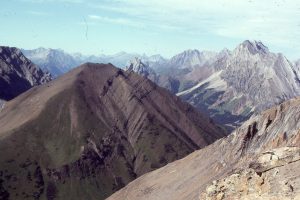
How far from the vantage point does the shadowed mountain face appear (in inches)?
2077

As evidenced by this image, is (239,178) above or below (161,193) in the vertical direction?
above

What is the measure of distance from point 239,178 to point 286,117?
303 feet

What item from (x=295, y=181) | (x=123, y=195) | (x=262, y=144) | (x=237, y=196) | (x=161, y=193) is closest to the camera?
(x=295, y=181)

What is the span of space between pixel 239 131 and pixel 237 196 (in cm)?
10573

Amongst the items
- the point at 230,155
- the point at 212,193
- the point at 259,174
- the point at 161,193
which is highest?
the point at 259,174

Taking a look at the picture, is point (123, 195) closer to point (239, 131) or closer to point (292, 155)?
point (239, 131)

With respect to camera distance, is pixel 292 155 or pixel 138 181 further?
pixel 138 181

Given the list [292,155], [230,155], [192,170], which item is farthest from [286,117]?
[292,155]

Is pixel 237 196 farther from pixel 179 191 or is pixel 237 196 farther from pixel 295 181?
pixel 179 191

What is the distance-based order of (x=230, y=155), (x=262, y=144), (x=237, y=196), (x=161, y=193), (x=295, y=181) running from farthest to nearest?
(x=161, y=193)
(x=230, y=155)
(x=262, y=144)
(x=237, y=196)
(x=295, y=181)

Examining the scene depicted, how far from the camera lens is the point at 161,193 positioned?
16125 centimetres

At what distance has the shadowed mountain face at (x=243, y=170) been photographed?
2077 inches

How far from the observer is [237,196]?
5409 cm

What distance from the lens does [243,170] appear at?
55000 millimetres
